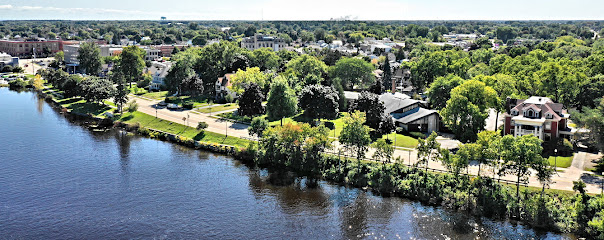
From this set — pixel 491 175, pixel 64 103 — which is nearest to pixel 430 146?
pixel 491 175

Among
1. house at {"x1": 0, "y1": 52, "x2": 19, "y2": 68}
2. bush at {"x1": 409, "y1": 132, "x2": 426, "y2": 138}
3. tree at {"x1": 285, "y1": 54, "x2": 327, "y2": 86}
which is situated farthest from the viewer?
house at {"x1": 0, "y1": 52, "x2": 19, "y2": 68}

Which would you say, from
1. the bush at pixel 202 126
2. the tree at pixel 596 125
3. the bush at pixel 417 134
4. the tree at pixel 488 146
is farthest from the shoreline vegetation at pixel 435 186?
the bush at pixel 417 134

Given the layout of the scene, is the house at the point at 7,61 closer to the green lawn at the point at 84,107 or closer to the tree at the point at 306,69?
the green lawn at the point at 84,107

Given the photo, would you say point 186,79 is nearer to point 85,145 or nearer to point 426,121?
point 85,145

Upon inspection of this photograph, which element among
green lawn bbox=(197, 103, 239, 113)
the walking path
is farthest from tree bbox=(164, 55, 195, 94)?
green lawn bbox=(197, 103, 239, 113)

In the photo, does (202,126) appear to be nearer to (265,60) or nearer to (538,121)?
(538,121)

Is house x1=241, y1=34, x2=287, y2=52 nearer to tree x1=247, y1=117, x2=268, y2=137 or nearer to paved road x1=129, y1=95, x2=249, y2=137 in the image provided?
paved road x1=129, y1=95, x2=249, y2=137
